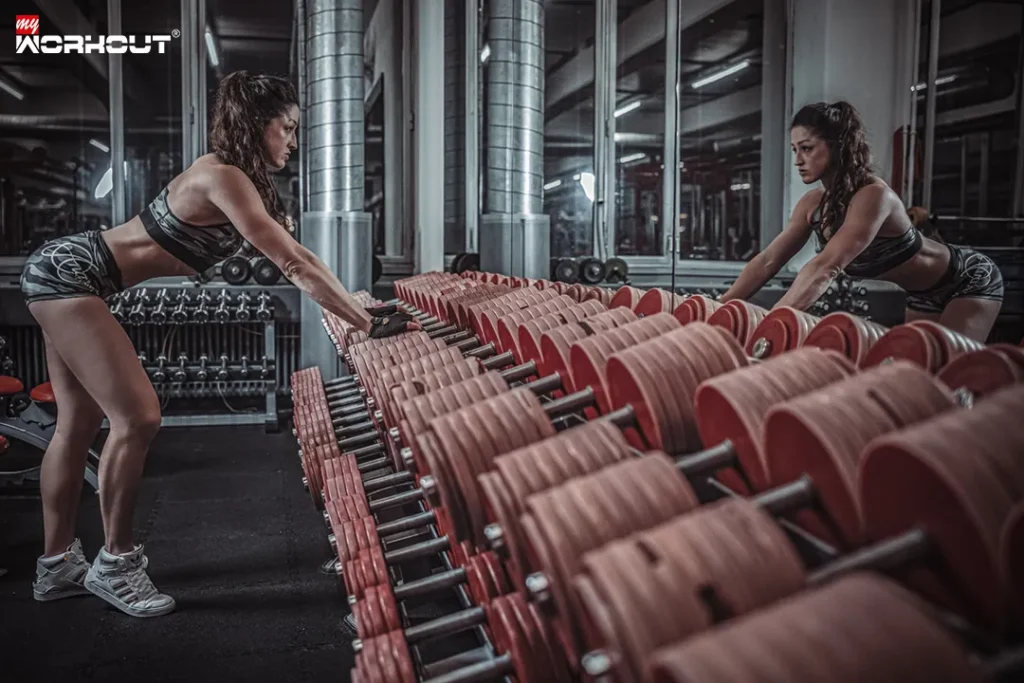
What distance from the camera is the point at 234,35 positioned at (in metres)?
6.62

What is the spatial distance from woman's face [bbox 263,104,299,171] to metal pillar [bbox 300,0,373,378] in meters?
2.53

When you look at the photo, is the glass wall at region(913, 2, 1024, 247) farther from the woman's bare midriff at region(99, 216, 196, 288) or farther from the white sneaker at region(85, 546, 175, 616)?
the white sneaker at region(85, 546, 175, 616)

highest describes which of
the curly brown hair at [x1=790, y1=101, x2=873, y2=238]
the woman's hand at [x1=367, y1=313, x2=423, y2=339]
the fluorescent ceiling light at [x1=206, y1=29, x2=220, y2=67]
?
the fluorescent ceiling light at [x1=206, y1=29, x2=220, y2=67]

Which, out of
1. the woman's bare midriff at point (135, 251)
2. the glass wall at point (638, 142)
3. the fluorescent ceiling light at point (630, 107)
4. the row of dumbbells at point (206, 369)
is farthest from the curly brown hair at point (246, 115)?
the fluorescent ceiling light at point (630, 107)

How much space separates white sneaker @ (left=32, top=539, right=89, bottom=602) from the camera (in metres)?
2.58

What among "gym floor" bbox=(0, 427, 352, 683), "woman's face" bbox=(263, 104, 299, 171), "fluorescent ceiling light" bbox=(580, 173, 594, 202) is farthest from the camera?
"fluorescent ceiling light" bbox=(580, 173, 594, 202)

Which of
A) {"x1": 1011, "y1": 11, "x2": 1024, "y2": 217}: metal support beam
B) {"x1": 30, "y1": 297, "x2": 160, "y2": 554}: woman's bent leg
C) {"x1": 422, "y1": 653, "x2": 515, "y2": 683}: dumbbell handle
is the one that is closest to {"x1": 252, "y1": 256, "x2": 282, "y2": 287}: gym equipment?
{"x1": 30, "y1": 297, "x2": 160, "y2": 554}: woman's bent leg

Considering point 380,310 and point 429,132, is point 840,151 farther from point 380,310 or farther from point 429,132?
point 429,132

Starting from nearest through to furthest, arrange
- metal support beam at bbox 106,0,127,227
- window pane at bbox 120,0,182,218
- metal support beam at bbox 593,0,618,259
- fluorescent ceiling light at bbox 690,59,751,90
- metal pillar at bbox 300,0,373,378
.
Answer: metal pillar at bbox 300,0,373,378
metal support beam at bbox 106,0,127,227
window pane at bbox 120,0,182,218
metal support beam at bbox 593,0,618,259
fluorescent ceiling light at bbox 690,59,751,90

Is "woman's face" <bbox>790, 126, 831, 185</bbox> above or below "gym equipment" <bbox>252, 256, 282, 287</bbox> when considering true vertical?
above

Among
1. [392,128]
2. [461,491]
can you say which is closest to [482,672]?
[461,491]

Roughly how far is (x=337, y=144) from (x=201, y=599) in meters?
3.10

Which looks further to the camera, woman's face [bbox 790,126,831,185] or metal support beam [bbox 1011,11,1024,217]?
metal support beam [bbox 1011,11,1024,217]

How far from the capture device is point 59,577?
8.50 ft
